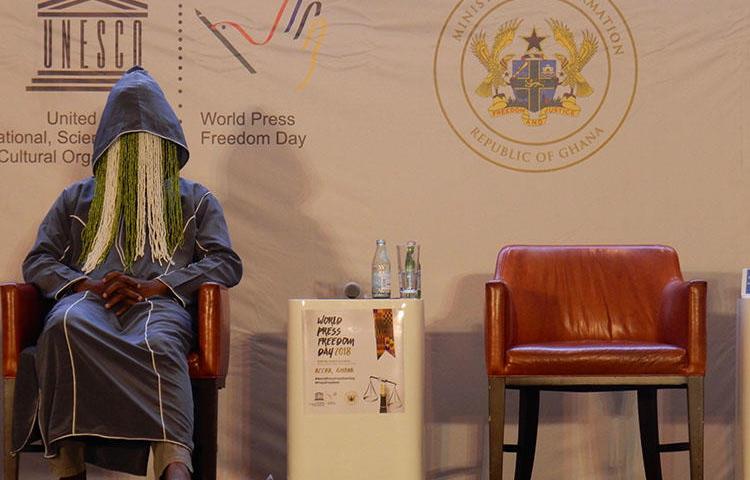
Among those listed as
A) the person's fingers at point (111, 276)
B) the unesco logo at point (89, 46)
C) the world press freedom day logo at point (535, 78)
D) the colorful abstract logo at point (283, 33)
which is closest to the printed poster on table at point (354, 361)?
the person's fingers at point (111, 276)

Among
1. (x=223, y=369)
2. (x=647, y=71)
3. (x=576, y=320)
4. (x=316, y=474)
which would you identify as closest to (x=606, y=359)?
(x=576, y=320)

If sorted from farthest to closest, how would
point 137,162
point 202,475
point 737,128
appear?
1. point 737,128
2. point 137,162
3. point 202,475

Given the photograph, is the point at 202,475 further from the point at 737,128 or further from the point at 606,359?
the point at 737,128

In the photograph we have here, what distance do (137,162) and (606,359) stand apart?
186 cm

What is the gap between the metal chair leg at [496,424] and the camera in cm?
372

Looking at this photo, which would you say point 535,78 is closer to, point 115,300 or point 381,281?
point 381,281

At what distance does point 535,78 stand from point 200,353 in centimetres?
206

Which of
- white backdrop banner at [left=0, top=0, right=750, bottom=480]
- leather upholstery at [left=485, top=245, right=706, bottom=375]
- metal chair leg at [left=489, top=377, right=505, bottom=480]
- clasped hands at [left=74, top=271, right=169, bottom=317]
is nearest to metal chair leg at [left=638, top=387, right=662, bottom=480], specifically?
leather upholstery at [left=485, top=245, right=706, bottom=375]

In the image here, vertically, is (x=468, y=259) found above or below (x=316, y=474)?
above

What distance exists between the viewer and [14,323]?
11.9 ft

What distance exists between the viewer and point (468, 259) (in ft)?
15.7

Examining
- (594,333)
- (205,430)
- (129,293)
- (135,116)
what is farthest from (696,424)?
(135,116)

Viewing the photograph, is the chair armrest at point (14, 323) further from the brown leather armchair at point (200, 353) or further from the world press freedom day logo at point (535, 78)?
the world press freedom day logo at point (535, 78)

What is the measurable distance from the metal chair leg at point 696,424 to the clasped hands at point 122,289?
1861mm
